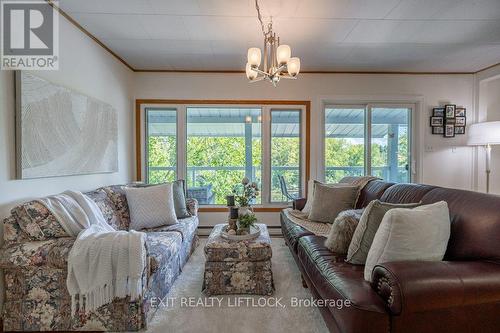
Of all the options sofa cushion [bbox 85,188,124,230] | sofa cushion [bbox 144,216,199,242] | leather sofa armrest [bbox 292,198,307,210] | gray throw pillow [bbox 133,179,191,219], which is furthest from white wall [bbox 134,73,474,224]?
sofa cushion [bbox 85,188,124,230]

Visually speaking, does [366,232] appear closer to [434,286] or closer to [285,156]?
[434,286]

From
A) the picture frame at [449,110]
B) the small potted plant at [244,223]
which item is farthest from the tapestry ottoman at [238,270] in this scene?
the picture frame at [449,110]

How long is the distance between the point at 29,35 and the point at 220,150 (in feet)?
8.48

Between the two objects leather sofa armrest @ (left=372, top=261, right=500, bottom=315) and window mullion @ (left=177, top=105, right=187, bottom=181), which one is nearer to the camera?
leather sofa armrest @ (left=372, top=261, right=500, bottom=315)

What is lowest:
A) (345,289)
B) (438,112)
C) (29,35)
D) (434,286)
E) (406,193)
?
(345,289)

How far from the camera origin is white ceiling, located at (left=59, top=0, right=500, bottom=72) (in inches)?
92.3

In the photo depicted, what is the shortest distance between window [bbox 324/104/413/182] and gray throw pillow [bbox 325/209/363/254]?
7.47ft

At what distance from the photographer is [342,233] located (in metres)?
1.96

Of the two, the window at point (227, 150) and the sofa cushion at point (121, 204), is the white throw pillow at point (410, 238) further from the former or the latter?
the window at point (227, 150)

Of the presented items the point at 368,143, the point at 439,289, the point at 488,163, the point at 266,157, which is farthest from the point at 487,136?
the point at 439,289

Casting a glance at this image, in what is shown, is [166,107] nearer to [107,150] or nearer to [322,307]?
[107,150]

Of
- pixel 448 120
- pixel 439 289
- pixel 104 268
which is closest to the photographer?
pixel 439 289

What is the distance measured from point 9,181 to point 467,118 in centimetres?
569

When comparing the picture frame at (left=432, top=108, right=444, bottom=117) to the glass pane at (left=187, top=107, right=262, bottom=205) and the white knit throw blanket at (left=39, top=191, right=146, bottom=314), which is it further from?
the white knit throw blanket at (left=39, top=191, right=146, bottom=314)
